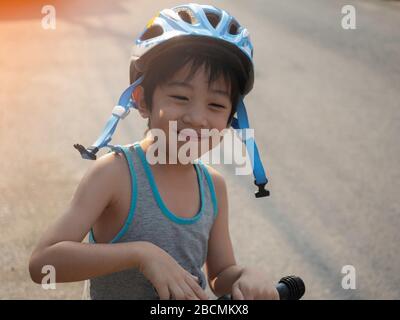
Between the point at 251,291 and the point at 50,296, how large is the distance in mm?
2104

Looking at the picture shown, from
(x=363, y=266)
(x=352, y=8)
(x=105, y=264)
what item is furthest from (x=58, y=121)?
(x=352, y=8)

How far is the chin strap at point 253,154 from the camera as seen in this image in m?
2.32

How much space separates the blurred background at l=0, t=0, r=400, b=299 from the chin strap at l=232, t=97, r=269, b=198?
181 cm

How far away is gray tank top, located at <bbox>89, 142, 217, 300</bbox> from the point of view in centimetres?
221

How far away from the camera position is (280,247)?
440 cm

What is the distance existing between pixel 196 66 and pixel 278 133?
4.05m

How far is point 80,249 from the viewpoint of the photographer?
194 centimetres
